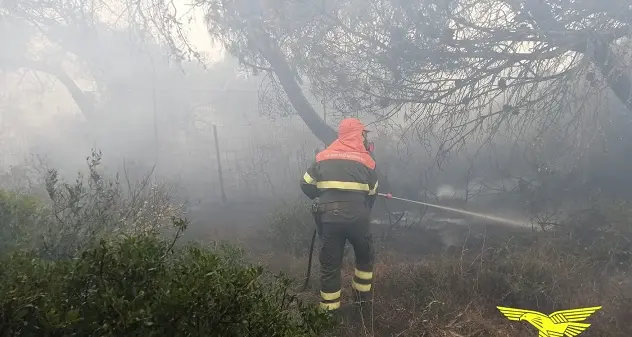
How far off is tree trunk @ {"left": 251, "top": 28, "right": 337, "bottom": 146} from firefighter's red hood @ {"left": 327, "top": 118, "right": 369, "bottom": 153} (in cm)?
439

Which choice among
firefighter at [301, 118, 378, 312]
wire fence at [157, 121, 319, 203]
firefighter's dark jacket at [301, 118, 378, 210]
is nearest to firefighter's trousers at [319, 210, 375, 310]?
firefighter at [301, 118, 378, 312]

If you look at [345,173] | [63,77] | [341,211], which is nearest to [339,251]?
[341,211]

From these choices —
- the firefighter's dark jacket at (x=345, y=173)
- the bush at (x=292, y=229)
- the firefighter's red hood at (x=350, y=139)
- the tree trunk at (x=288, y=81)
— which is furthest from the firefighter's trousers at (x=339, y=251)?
the tree trunk at (x=288, y=81)

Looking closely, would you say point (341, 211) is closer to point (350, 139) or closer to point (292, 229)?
point (350, 139)

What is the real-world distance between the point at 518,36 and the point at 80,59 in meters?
18.2

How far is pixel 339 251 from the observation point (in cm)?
460

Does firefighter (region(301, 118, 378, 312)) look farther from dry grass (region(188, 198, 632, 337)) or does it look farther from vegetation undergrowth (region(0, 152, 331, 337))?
vegetation undergrowth (region(0, 152, 331, 337))

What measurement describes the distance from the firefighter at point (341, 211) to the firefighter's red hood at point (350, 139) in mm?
13

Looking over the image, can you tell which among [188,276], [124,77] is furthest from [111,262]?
[124,77]

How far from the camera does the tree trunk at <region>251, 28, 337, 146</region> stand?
28.8ft

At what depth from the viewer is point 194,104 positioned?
22.1 m

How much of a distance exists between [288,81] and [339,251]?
220 inches

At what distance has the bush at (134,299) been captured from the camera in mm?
1559

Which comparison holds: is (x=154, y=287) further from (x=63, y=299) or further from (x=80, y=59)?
(x=80, y=59)
